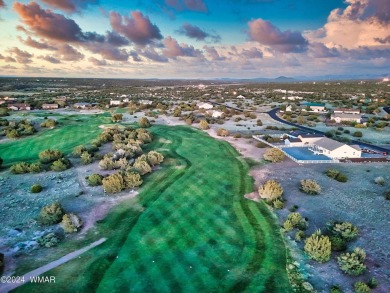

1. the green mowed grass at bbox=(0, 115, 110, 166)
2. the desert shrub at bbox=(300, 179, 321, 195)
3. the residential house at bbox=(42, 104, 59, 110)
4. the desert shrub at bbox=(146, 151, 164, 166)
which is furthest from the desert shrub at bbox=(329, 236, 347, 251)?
the residential house at bbox=(42, 104, 59, 110)

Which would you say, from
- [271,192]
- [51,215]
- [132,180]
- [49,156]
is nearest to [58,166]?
[49,156]

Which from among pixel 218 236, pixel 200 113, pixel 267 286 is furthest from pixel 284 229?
pixel 200 113

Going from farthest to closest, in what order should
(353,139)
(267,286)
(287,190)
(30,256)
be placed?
(353,139) → (287,190) → (30,256) → (267,286)

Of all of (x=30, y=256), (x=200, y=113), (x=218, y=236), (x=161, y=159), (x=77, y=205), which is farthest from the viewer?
(x=200, y=113)

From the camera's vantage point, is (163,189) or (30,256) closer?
(30,256)

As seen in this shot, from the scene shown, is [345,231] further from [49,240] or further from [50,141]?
[50,141]

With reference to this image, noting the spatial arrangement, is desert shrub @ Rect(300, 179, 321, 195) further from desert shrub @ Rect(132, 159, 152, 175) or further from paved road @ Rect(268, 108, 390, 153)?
paved road @ Rect(268, 108, 390, 153)

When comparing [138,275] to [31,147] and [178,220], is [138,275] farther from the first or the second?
[31,147]

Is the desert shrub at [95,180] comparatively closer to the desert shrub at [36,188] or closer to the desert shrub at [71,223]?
the desert shrub at [36,188]

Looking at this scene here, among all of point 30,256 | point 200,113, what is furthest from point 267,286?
point 200,113
